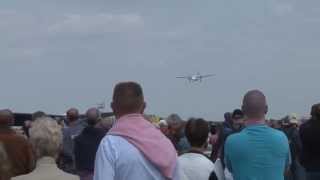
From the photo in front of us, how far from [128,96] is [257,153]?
1484 millimetres

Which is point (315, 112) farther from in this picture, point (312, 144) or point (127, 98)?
point (127, 98)

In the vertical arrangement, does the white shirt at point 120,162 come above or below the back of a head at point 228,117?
above

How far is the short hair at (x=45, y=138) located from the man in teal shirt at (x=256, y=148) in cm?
140

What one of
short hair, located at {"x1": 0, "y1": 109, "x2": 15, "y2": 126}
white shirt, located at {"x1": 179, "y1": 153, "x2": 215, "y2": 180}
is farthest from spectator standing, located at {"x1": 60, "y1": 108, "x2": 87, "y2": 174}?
white shirt, located at {"x1": 179, "y1": 153, "x2": 215, "y2": 180}

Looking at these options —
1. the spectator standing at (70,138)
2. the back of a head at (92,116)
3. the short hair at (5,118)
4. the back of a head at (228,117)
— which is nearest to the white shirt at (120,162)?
the short hair at (5,118)

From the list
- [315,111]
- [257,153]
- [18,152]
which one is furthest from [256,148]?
[315,111]

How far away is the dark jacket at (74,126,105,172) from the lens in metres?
11.8

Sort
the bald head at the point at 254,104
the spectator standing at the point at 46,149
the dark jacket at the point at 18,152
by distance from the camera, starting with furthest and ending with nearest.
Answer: the dark jacket at the point at 18,152 < the bald head at the point at 254,104 < the spectator standing at the point at 46,149

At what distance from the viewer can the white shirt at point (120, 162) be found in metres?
5.43

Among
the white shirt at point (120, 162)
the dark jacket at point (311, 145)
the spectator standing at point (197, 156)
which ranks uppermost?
the white shirt at point (120, 162)

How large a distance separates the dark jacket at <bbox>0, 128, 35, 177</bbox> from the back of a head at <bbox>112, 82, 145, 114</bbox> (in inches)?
117

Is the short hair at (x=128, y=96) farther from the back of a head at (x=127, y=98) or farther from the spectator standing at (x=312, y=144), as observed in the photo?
the spectator standing at (x=312, y=144)

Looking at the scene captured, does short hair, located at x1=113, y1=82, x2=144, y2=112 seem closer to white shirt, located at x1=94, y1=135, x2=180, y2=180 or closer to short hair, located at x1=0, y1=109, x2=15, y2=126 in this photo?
white shirt, located at x1=94, y1=135, x2=180, y2=180

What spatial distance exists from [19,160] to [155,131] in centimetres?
355
